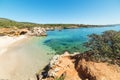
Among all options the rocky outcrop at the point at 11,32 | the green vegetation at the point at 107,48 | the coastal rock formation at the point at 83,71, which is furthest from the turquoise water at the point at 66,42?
the rocky outcrop at the point at 11,32

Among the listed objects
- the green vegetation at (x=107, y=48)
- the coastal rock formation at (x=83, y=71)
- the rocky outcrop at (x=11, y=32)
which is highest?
the green vegetation at (x=107, y=48)

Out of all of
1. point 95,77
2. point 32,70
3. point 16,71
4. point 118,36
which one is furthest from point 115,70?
point 16,71

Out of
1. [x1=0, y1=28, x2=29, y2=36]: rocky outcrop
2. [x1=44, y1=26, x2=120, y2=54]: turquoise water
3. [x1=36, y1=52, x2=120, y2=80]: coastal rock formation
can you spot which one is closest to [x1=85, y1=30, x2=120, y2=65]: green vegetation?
[x1=36, y1=52, x2=120, y2=80]: coastal rock formation

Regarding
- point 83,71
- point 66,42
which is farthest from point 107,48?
point 66,42

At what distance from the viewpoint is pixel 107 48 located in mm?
15984

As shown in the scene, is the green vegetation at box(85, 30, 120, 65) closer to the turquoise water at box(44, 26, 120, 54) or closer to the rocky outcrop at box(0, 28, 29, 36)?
the turquoise water at box(44, 26, 120, 54)

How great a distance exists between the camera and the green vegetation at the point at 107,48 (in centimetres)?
1552

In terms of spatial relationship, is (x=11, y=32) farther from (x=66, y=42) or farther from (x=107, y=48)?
(x=107, y=48)

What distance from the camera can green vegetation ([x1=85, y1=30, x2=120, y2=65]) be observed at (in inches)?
611

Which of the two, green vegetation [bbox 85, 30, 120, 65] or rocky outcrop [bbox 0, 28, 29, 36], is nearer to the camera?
green vegetation [bbox 85, 30, 120, 65]

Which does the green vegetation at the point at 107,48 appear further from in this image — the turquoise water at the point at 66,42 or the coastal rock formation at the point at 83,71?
the turquoise water at the point at 66,42

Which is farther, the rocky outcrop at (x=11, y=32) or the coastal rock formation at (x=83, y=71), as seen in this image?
the rocky outcrop at (x=11, y=32)

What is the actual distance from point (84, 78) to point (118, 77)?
261 centimetres

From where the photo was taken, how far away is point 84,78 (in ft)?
45.1
